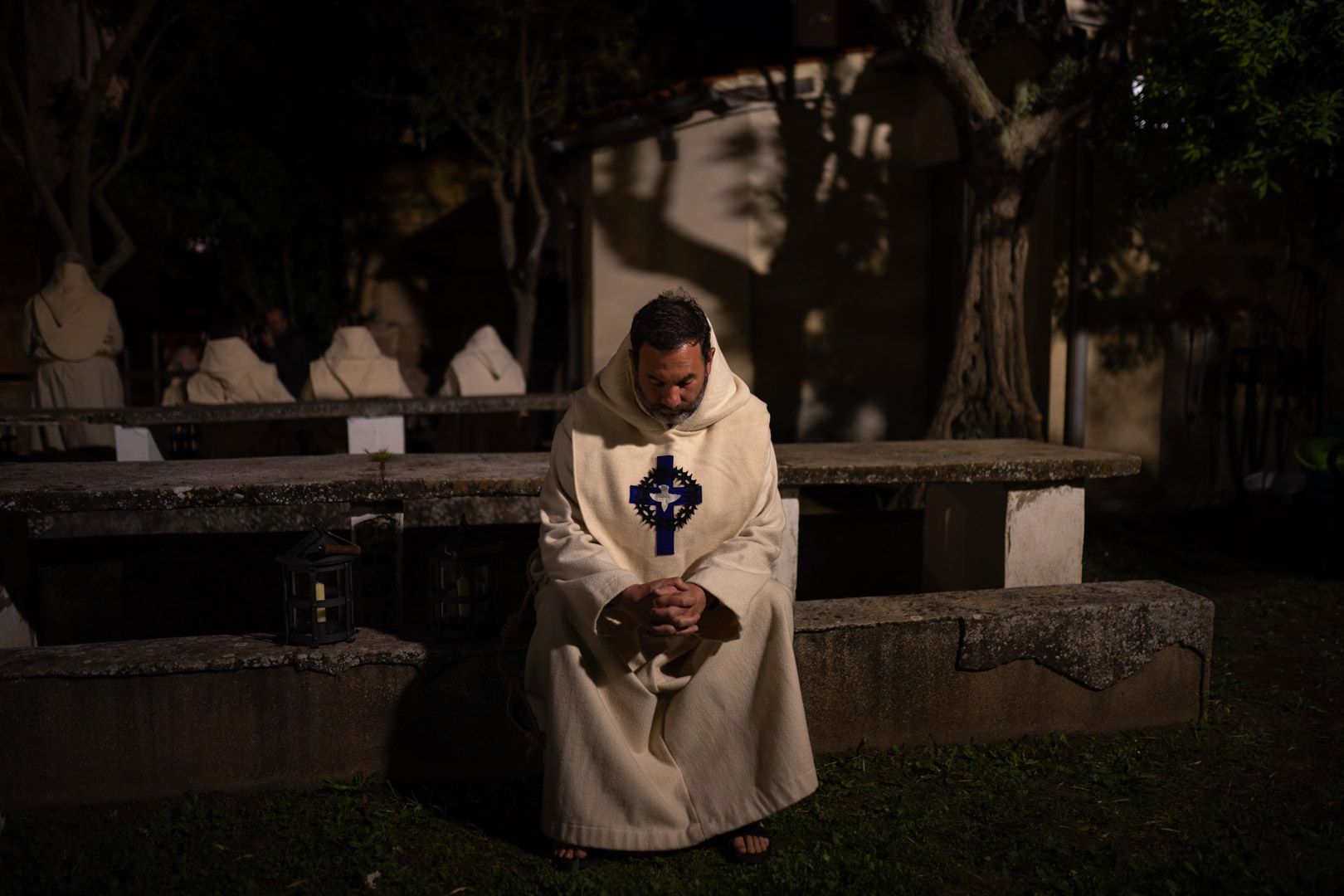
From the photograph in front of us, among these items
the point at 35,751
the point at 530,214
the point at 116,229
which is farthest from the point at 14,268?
the point at 35,751

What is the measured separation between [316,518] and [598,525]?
122 inches

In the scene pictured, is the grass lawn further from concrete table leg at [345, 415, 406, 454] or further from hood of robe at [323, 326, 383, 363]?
hood of robe at [323, 326, 383, 363]

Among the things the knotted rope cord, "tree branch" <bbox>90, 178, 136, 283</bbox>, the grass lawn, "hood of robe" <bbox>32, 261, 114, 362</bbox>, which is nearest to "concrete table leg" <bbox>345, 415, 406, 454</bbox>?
"hood of robe" <bbox>32, 261, 114, 362</bbox>

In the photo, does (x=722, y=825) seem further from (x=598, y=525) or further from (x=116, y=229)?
(x=116, y=229)

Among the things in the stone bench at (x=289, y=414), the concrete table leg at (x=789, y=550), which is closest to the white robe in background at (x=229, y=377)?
the stone bench at (x=289, y=414)

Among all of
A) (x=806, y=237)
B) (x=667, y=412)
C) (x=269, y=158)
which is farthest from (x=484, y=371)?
(x=667, y=412)

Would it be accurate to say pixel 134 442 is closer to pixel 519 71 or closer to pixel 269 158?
pixel 519 71

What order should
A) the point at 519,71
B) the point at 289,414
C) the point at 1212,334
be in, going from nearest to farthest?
the point at 289,414 < the point at 1212,334 < the point at 519,71

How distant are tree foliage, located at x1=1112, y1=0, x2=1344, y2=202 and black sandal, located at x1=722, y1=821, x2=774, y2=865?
15.7ft

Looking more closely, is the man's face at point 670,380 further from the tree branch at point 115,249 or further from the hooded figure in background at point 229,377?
the tree branch at point 115,249

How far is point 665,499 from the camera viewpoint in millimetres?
3535

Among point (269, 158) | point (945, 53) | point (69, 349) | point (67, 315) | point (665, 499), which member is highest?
point (269, 158)

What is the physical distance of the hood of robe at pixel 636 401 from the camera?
3.52 metres

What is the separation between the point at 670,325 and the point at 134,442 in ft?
18.1
